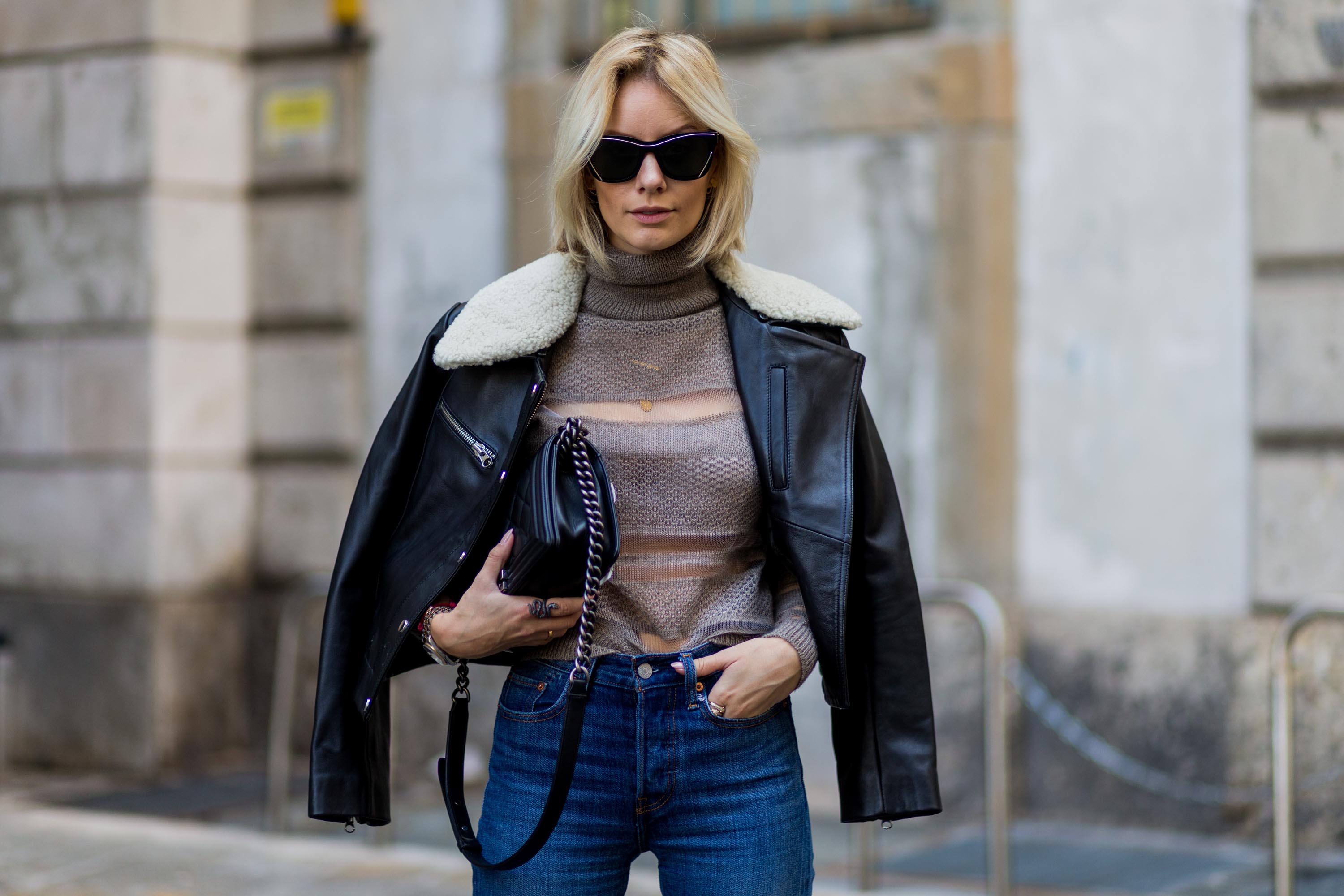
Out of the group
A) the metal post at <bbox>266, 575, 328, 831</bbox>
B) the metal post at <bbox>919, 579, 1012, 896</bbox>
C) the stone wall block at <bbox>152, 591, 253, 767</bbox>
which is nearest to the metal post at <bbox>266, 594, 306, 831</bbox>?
the metal post at <bbox>266, 575, 328, 831</bbox>

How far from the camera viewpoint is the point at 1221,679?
227 inches

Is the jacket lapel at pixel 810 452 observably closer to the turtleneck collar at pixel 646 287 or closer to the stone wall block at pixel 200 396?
the turtleneck collar at pixel 646 287

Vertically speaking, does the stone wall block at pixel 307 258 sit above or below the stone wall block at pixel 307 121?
below

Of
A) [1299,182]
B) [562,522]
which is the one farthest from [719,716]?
[1299,182]

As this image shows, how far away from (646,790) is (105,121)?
227 inches

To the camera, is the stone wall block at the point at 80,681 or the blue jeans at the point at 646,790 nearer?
the blue jeans at the point at 646,790

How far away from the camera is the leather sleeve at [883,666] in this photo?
2506mm

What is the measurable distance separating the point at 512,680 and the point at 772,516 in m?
0.44

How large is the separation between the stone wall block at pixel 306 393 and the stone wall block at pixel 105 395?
1.82ft

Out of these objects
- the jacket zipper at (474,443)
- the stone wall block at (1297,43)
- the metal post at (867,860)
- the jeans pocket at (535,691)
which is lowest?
the metal post at (867,860)

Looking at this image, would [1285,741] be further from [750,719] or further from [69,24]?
[69,24]

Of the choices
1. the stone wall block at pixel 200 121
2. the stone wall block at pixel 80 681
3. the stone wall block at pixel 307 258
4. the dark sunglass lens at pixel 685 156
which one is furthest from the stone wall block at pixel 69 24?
the dark sunglass lens at pixel 685 156

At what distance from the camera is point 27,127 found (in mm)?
7496

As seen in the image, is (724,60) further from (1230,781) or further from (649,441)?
(649,441)
